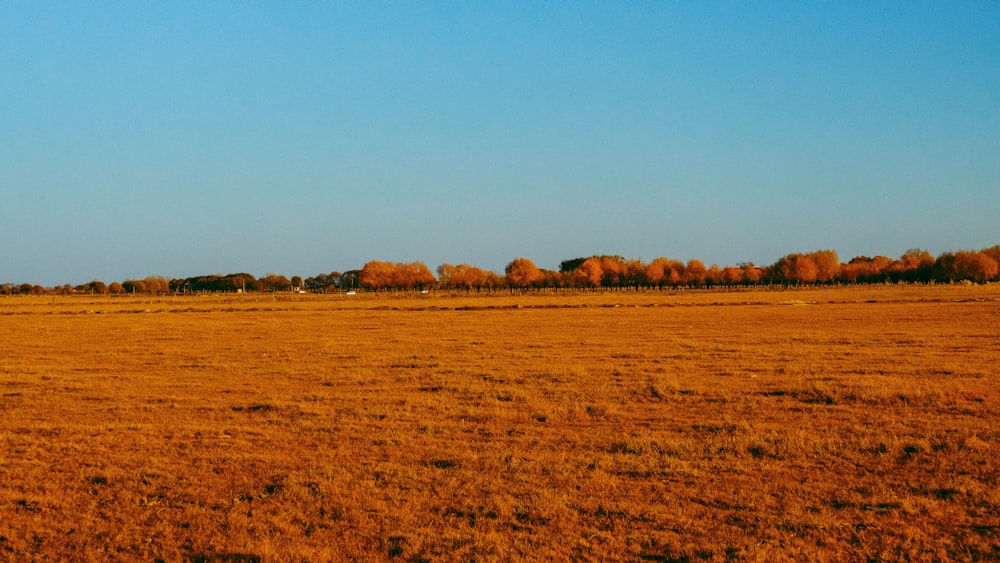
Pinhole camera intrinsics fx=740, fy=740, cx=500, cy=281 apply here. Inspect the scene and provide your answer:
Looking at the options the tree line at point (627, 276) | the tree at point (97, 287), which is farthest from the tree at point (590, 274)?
the tree at point (97, 287)

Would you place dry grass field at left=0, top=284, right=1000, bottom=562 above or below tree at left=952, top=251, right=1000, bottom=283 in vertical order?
below

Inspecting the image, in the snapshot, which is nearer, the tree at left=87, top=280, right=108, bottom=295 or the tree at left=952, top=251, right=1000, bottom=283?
the tree at left=952, top=251, right=1000, bottom=283

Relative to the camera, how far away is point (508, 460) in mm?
9336

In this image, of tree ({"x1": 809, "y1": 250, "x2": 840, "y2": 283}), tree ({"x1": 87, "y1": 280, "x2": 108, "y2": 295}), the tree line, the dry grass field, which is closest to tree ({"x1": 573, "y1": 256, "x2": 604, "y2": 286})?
the tree line

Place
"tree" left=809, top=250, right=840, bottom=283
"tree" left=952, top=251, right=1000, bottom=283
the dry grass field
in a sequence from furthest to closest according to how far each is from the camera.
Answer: "tree" left=809, top=250, right=840, bottom=283 → "tree" left=952, top=251, right=1000, bottom=283 → the dry grass field

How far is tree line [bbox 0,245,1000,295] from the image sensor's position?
139 m

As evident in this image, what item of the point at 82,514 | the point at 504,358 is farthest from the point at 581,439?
the point at 504,358

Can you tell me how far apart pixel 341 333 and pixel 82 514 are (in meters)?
27.4

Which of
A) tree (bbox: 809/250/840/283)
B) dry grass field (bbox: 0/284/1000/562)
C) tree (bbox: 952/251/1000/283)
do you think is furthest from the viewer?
tree (bbox: 809/250/840/283)

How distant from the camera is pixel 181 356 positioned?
939 inches

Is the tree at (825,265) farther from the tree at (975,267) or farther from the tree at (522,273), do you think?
the tree at (522,273)

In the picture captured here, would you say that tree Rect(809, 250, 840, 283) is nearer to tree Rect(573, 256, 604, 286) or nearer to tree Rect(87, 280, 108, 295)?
tree Rect(573, 256, 604, 286)

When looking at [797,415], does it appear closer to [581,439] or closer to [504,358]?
[581,439]

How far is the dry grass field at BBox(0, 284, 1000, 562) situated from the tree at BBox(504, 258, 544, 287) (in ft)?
455
